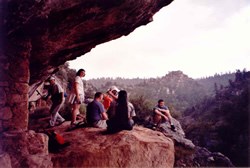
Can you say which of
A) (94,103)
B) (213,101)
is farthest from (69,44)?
(213,101)

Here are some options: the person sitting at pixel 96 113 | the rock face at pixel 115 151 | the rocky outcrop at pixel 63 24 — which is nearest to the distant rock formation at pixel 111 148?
the rock face at pixel 115 151

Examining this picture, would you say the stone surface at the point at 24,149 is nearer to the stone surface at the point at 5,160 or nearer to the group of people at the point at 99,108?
the stone surface at the point at 5,160

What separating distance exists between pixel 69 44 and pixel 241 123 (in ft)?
87.0

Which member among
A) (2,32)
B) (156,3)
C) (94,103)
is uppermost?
(156,3)

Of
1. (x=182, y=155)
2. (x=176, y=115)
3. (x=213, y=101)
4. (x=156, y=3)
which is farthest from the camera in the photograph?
(x=213, y=101)

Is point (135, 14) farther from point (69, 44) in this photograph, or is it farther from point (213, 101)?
point (213, 101)

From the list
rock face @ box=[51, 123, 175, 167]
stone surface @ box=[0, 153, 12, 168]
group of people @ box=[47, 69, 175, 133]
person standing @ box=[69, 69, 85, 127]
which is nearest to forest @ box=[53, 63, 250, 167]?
group of people @ box=[47, 69, 175, 133]

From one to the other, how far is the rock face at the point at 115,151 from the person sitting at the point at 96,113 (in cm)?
57

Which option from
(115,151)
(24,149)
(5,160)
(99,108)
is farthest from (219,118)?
(5,160)

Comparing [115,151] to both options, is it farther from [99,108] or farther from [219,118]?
[219,118]

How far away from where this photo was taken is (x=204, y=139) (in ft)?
99.7

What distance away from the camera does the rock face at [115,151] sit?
26.0 ft

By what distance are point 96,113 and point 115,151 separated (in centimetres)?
172

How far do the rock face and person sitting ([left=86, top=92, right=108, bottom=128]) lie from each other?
57 cm
